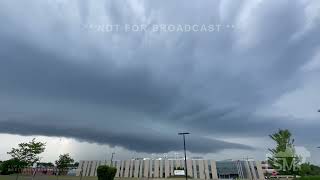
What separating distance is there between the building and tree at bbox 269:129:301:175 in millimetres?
112371

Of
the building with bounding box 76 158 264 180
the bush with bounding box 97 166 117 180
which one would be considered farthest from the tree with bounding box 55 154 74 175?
the bush with bounding box 97 166 117 180

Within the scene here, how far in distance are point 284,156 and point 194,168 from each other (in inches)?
4769

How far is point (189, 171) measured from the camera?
6334 inches

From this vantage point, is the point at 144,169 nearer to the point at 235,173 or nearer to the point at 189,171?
the point at 189,171

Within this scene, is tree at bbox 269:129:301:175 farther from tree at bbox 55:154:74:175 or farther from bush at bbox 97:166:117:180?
tree at bbox 55:154:74:175

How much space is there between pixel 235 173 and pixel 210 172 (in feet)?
52.5

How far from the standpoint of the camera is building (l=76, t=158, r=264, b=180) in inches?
6348

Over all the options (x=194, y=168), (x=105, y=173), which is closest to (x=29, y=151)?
(x=105, y=173)

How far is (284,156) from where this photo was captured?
4584cm

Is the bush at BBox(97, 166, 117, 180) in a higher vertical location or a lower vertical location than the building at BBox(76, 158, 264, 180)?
lower

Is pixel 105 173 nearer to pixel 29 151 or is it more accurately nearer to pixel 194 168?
pixel 29 151

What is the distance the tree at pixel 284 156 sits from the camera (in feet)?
150

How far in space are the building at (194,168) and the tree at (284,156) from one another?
112 meters

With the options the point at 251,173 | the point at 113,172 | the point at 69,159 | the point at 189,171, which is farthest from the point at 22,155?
the point at 251,173
